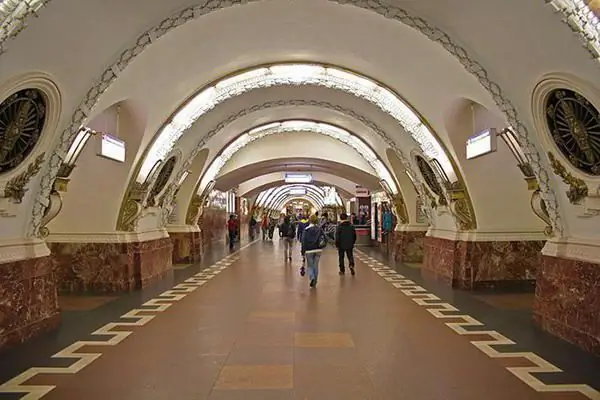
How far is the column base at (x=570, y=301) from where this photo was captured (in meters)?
4.75

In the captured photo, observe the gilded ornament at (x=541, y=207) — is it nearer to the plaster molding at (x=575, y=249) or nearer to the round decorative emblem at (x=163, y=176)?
the plaster molding at (x=575, y=249)

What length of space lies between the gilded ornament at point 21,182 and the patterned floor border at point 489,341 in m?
4.81

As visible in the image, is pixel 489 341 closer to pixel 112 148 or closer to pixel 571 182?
pixel 571 182

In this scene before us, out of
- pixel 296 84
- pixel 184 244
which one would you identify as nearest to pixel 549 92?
pixel 296 84

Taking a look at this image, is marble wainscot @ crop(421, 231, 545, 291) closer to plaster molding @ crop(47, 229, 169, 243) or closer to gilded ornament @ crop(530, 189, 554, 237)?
gilded ornament @ crop(530, 189, 554, 237)

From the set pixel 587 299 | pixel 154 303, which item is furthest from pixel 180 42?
pixel 587 299

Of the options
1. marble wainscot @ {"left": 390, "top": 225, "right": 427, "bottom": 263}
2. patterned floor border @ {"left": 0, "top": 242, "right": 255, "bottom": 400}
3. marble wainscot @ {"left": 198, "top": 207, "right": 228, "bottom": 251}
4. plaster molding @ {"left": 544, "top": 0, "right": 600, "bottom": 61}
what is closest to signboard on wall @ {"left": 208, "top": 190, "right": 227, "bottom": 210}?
marble wainscot @ {"left": 198, "top": 207, "right": 228, "bottom": 251}

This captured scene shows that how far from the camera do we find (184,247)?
14.2 m

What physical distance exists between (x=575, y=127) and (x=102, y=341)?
5.07 metres

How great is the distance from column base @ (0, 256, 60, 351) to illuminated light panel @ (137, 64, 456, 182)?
11.7 feet

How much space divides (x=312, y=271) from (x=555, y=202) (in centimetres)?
450

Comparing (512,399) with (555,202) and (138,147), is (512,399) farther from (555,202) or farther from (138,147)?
(138,147)

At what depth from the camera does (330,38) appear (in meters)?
7.59

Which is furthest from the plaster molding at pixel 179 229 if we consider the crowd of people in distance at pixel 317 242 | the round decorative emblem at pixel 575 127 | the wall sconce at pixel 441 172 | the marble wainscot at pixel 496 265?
the round decorative emblem at pixel 575 127
